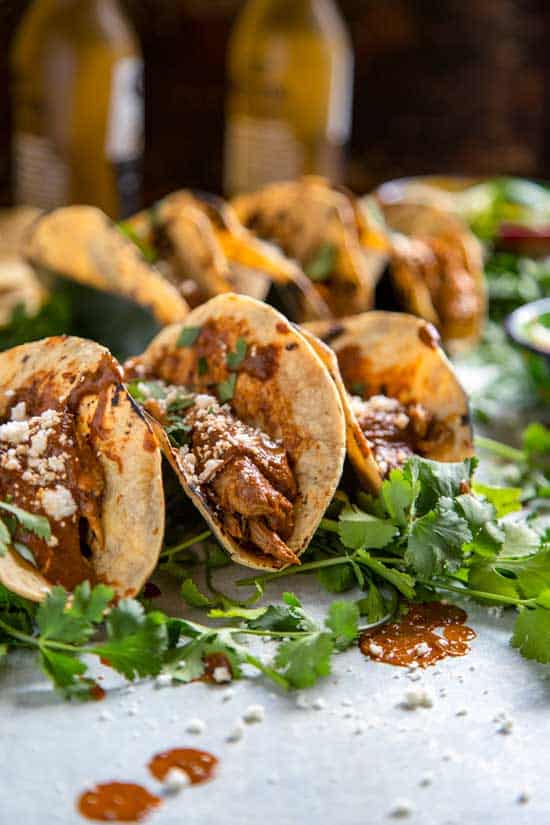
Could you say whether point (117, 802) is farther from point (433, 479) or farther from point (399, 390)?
point (399, 390)

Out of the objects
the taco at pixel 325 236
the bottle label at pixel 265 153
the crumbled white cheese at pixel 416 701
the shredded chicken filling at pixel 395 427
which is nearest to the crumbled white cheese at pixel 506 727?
the crumbled white cheese at pixel 416 701

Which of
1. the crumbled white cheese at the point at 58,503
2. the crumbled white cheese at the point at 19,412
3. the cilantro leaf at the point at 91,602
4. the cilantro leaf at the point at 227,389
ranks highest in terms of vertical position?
the crumbled white cheese at the point at 19,412

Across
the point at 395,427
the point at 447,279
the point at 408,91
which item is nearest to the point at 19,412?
the point at 395,427

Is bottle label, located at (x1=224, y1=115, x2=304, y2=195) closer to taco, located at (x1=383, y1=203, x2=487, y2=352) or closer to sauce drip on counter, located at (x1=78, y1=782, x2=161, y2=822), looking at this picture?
taco, located at (x1=383, y1=203, x2=487, y2=352)

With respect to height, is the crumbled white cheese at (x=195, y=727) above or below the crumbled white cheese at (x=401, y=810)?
below

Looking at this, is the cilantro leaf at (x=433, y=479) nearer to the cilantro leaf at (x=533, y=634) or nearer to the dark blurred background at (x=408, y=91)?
the cilantro leaf at (x=533, y=634)

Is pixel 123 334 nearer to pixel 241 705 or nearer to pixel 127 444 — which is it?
pixel 127 444

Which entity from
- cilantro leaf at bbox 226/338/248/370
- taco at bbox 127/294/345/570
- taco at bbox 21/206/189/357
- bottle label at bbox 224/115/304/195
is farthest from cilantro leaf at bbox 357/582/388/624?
bottle label at bbox 224/115/304/195
